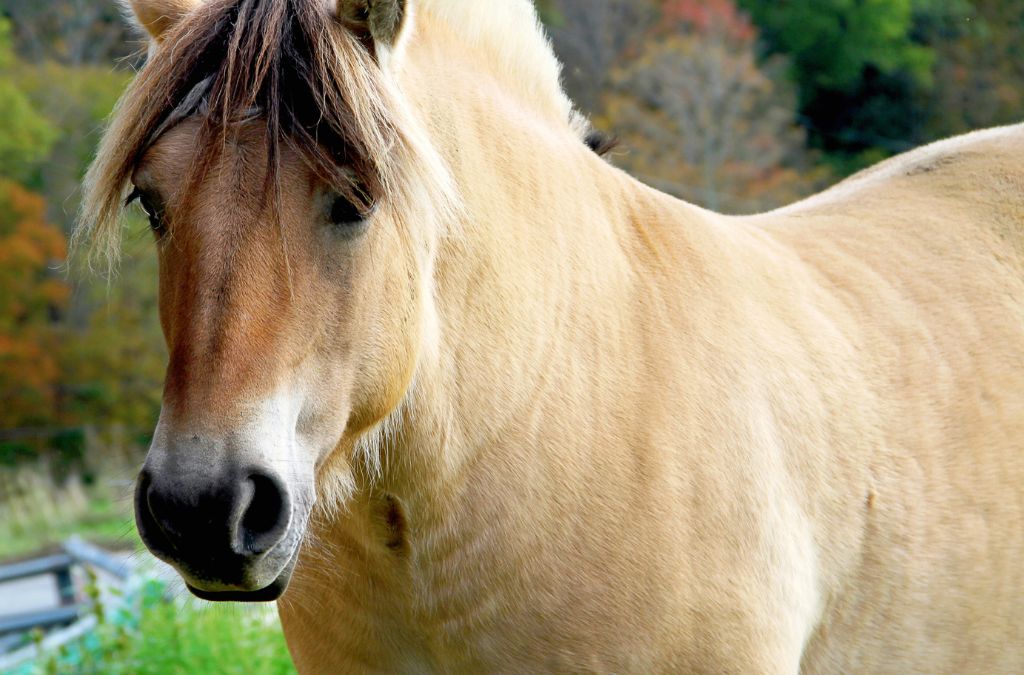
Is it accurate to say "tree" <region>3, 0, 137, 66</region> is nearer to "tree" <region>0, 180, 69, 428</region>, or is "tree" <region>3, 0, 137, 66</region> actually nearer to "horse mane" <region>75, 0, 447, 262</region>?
"tree" <region>0, 180, 69, 428</region>

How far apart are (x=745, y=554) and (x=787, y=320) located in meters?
0.75

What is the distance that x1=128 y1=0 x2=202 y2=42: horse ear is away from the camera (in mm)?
2541

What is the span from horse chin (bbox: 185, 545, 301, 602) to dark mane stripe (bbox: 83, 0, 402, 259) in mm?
759

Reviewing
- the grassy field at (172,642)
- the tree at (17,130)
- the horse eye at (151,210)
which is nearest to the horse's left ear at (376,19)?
the horse eye at (151,210)

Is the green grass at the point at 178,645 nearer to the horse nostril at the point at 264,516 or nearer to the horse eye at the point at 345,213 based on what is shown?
the horse nostril at the point at 264,516

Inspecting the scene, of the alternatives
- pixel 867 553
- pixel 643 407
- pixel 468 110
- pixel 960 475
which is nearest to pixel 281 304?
pixel 468 110

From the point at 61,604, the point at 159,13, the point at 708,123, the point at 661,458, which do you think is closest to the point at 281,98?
the point at 159,13

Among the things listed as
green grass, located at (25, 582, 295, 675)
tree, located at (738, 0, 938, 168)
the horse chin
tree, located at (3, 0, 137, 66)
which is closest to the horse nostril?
the horse chin

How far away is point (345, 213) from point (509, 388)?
60cm

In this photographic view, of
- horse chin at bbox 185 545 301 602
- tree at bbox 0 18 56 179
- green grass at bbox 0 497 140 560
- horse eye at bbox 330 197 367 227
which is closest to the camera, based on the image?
horse chin at bbox 185 545 301 602

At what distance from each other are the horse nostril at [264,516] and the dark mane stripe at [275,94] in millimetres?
579

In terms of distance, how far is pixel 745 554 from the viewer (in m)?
2.58

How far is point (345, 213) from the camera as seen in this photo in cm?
220

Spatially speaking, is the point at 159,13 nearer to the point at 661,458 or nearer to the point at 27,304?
the point at 661,458
